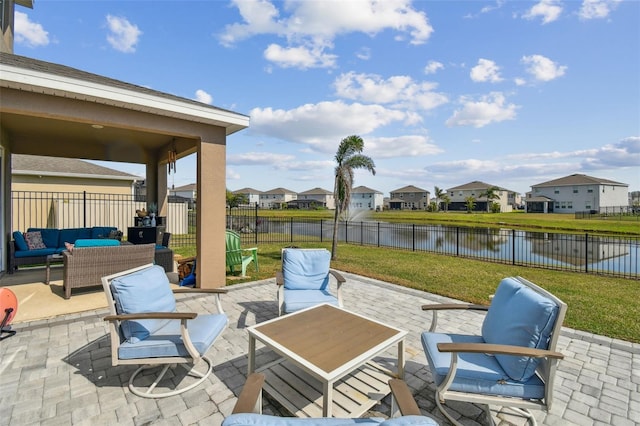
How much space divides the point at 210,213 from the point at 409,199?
76.5m

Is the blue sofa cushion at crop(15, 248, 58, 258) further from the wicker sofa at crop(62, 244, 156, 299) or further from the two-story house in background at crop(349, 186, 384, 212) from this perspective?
the two-story house in background at crop(349, 186, 384, 212)

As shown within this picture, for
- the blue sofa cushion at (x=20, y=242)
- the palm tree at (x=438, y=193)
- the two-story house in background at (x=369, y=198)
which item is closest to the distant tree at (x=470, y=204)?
the palm tree at (x=438, y=193)

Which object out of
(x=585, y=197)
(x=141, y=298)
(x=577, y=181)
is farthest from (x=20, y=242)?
(x=577, y=181)

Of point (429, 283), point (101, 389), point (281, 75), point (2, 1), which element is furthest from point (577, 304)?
point (2, 1)

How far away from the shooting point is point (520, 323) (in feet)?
7.75

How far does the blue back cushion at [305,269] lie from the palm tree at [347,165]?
5488mm

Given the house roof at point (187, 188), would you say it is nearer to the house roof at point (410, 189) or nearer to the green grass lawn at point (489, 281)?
the house roof at point (410, 189)

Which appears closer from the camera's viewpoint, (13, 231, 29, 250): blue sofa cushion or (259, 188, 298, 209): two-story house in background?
(13, 231, 29, 250): blue sofa cushion

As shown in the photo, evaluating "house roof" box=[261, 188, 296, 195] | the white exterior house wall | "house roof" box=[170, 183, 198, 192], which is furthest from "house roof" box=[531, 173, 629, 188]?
"house roof" box=[170, 183, 198, 192]

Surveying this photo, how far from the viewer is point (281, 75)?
1155cm

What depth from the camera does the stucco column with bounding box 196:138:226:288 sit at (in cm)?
584

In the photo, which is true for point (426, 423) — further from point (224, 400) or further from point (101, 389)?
point (101, 389)

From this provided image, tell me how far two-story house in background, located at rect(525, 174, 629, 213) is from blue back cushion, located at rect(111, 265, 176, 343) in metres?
62.4

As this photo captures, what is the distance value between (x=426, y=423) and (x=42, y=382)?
3.83m
